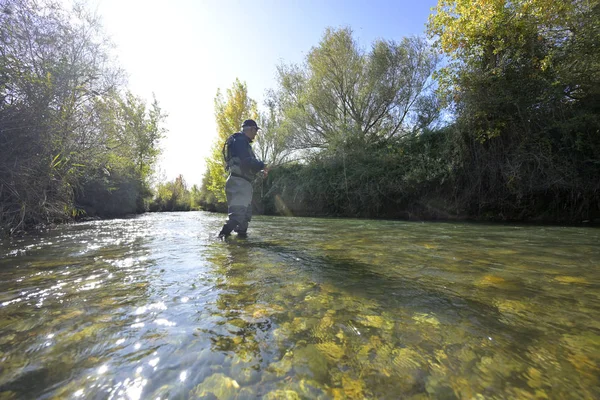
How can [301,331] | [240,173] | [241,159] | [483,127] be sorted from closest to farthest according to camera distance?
[301,331]
[241,159]
[240,173]
[483,127]

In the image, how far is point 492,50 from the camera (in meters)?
8.96

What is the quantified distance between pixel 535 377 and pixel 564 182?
1009 centimetres

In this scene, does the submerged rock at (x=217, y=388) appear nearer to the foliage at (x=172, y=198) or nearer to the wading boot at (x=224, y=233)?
the wading boot at (x=224, y=233)

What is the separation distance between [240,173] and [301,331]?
408cm

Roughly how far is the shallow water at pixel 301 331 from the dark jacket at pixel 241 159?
2.55 metres

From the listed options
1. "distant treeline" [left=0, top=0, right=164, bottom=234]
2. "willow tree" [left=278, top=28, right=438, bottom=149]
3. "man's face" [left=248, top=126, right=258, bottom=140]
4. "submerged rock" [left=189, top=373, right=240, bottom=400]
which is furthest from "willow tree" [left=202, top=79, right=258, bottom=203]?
"submerged rock" [left=189, top=373, right=240, bottom=400]

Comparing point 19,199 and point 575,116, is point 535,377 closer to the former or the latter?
point 19,199

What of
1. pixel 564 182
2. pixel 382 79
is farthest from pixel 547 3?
pixel 382 79

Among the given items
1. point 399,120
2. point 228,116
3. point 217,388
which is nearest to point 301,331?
point 217,388

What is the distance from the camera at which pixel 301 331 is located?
1.49 meters

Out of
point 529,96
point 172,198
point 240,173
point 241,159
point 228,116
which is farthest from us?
point 172,198

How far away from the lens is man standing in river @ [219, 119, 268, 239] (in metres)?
5.11

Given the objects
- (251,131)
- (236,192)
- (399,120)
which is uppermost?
(399,120)

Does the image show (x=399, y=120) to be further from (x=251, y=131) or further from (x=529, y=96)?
(x=251, y=131)
